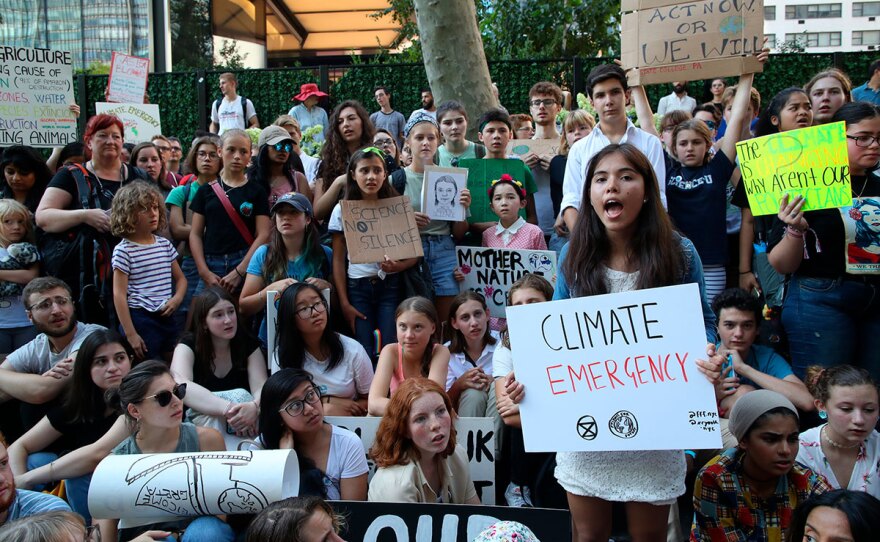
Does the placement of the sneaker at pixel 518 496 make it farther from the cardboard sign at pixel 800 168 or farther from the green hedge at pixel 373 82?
the green hedge at pixel 373 82

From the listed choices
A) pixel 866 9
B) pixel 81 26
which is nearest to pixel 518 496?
pixel 81 26

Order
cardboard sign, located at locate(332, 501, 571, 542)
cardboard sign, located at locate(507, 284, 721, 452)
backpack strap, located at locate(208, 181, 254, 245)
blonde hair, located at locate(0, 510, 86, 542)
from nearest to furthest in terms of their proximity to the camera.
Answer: blonde hair, located at locate(0, 510, 86, 542)
cardboard sign, located at locate(507, 284, 721, 452)
cardboard sign, located at locate(332, 501, 571, 542)
backpack strap, located at locate(208, 181, 254, 245)

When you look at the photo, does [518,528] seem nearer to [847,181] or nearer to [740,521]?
[740,521]

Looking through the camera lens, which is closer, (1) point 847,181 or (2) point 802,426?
(1) point 847,181

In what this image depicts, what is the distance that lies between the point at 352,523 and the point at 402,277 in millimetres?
2208

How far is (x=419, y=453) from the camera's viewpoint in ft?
12.1

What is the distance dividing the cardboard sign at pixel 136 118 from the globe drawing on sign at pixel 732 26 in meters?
6.88

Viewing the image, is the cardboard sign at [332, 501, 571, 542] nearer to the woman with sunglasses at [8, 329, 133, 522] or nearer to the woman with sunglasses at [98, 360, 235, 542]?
the woman with sunglasses at [98, 360, 235, 542]

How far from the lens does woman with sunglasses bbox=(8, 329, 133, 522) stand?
Result: 4.25m

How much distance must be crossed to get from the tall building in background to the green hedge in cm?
394

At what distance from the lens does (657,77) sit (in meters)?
5.27

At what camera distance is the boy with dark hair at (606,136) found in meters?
4.59

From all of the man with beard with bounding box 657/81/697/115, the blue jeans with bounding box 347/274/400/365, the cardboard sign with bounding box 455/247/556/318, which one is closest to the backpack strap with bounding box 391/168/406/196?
the cardboard sign with bounding box 455/247/556/318

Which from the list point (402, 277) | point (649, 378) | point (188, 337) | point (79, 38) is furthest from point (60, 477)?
point (79, 38)
